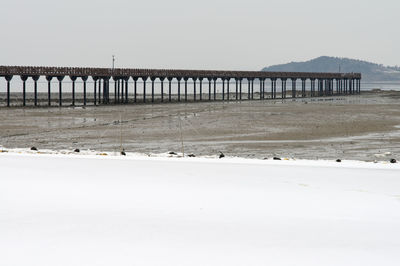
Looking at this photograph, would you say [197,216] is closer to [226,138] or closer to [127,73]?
[226,138]

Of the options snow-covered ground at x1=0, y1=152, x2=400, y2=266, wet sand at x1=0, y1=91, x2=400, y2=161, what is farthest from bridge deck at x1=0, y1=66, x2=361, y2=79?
snow-covered ground at x1=0, y1=152, x2=400, y2=266

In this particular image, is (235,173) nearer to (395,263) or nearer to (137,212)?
(137,212)

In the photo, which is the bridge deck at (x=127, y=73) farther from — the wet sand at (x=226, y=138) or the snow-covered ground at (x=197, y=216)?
the snow-covered ground at (x=197, y=216)

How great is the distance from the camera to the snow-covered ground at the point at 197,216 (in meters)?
4.58

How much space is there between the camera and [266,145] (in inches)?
707

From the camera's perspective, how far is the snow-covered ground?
4.58 metres

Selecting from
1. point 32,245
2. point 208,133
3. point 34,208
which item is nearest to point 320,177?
point 34,208

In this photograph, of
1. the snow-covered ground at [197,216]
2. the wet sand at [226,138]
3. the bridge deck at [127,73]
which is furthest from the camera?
the bridge deck at [127,73]

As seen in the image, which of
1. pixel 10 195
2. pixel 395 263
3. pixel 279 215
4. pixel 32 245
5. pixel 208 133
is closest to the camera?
pixel 395 263

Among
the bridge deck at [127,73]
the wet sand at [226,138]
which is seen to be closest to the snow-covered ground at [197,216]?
the wet sand at [226,138]

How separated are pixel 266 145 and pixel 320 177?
9.40m

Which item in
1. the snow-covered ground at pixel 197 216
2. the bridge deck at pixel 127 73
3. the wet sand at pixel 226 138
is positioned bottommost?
the wet sand at pixel 226 138

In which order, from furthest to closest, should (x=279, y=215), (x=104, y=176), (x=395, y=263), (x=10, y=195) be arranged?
(x=104, y=176) → (x=10, y=195) → (x=279, y=215) → (x=395, y=263)

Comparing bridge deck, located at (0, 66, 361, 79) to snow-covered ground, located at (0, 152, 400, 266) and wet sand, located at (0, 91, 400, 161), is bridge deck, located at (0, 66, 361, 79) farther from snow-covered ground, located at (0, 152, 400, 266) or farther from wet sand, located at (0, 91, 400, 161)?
snow-covered ground, located at (0, 152, 400, 266)
